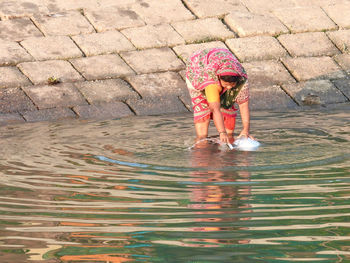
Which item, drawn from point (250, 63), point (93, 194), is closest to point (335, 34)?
point (250, 63)

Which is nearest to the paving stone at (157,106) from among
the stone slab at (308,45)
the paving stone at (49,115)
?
the paving stone at (49,115)

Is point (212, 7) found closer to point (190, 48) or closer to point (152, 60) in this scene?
point (190, 48)

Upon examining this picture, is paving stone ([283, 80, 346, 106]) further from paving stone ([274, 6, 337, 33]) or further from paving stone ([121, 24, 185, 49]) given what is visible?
paving stone ([121, 24, 185, 49])

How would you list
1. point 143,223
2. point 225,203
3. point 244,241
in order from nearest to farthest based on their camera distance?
1. point 244,241
2. point 143,223
3. point 225,203

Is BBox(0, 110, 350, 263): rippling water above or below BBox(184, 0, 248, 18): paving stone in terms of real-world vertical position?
above

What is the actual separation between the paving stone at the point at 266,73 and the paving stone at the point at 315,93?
0.48 ft

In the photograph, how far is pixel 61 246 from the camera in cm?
372

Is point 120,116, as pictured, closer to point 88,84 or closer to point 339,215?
point 88,84

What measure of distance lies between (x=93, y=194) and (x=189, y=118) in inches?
130

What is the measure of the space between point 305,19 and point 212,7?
1169mm

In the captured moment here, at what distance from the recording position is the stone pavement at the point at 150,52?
27.5ft

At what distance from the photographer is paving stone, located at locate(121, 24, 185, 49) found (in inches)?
367

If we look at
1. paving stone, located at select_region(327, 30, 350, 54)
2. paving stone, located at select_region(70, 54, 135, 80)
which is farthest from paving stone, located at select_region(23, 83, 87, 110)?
paving stone, located at select_region(327, 30, 350, 54)

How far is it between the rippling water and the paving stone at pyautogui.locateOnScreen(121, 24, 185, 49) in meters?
2.11
